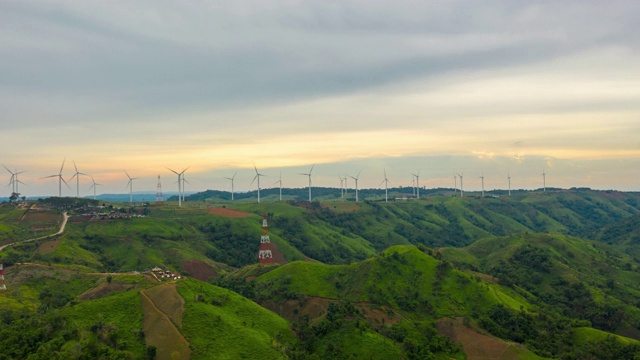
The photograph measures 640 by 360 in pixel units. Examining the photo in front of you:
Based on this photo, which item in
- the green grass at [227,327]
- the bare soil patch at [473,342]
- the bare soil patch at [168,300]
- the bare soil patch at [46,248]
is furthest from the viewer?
the bare soil patch at [46,248]

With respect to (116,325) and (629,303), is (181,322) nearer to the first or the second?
(116,325)

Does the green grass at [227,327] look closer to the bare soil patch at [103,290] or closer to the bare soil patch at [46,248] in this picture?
the bare soil patch at [103,290]

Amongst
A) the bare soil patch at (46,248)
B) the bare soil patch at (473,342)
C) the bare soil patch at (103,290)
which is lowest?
the bare soil patch at (473,342)

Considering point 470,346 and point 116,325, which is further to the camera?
point 470,346

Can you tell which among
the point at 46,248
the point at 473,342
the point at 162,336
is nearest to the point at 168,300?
the point at 162,336

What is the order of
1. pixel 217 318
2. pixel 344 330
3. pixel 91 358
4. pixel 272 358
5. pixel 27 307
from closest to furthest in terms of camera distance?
pixel 91 358 < pixel 272 358 < pixel 217 318 < pixel 344 330 < pixel 27 307

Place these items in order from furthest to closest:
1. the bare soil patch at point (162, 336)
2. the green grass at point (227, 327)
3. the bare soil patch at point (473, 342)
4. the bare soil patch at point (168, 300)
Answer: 1. the bare soil patch at point (473, 342)
2. the bare soil patch at point (168, 300)
3. the green grass at point (227, 327)
4. the bare soil patch at point (162, 336)

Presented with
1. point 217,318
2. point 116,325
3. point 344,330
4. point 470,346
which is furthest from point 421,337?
point 116,325

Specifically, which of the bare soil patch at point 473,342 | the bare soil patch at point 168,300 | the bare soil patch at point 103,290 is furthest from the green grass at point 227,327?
the bare soil patch at point 473,342
